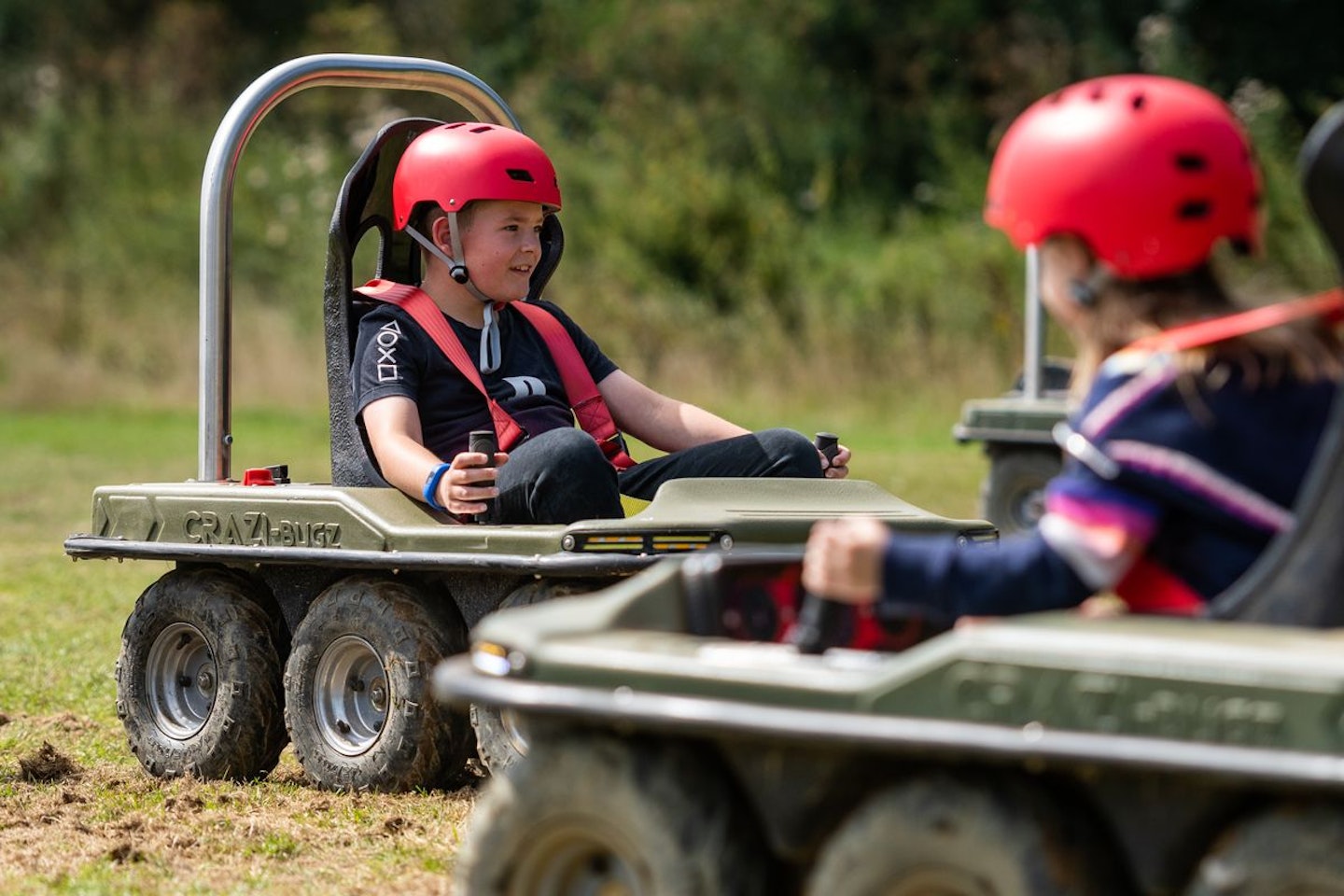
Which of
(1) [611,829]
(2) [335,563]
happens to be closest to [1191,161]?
(1) [611,829]

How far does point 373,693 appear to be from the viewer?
603 cm

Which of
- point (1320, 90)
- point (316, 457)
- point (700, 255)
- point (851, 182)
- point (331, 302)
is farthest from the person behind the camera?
point (851, 182)

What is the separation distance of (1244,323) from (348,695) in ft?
10.7

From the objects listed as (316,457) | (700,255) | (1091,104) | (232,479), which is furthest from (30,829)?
(700,255)

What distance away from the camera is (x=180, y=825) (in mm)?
5531

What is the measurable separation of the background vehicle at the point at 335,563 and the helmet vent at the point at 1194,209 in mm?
2072

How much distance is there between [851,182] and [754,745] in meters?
24.6

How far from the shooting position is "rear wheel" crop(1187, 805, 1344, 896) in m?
3.05

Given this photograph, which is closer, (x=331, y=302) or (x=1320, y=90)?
(x=331, y=302)

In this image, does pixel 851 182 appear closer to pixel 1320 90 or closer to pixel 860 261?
pixel 860 261

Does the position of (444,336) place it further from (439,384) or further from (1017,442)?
(1017,442)

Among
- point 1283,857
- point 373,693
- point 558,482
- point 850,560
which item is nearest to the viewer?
point 1283,857

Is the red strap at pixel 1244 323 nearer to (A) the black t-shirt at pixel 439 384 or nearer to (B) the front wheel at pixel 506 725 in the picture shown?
(B) the front wheel at pixel 506 725

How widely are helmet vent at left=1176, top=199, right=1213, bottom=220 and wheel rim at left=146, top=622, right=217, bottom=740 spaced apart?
Answer: 360 cm
